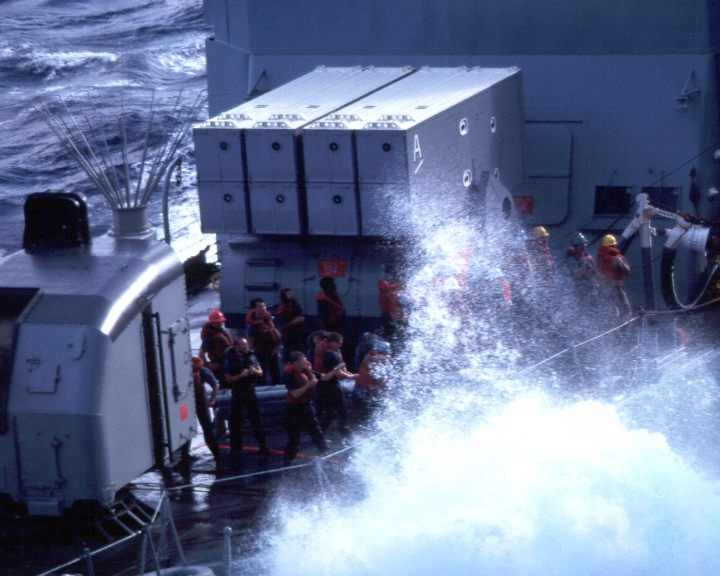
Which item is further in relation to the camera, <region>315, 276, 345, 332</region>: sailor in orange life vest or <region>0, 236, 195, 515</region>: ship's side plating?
<region>315, 276, 345, 332</region>: sailor in orange life vest

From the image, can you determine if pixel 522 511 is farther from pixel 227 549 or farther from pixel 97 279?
pixel 97 279

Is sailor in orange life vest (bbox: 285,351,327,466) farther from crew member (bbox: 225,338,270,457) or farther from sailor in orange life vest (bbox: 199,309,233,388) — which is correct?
sailor in orange life vest (bbox: 199,309,233,388)

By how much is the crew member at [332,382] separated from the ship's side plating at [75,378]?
2173 mm

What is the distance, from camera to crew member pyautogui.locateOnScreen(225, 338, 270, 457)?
14.1 m

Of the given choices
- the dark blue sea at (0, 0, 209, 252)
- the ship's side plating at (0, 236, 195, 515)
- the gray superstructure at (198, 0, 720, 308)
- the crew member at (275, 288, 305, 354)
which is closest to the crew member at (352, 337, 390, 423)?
the crew member at (275, 288, 305, 354)

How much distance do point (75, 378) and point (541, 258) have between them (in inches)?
298

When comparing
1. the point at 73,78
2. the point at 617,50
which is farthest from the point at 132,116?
the point at 617,50

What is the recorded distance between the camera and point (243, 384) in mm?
14141

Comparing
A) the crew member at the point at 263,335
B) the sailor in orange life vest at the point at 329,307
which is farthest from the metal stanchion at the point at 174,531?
the sailor in orange life vest at the point at 329,307

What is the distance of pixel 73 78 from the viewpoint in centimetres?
5794

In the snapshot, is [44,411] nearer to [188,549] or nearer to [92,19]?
[188,549]

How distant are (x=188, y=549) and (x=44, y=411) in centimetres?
165

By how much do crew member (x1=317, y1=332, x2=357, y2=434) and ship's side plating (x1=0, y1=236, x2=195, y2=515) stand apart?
Result: 217 centimetres

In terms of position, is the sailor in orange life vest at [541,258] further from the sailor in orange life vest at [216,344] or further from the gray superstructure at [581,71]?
the sailor in orange life vest at [216,344]
